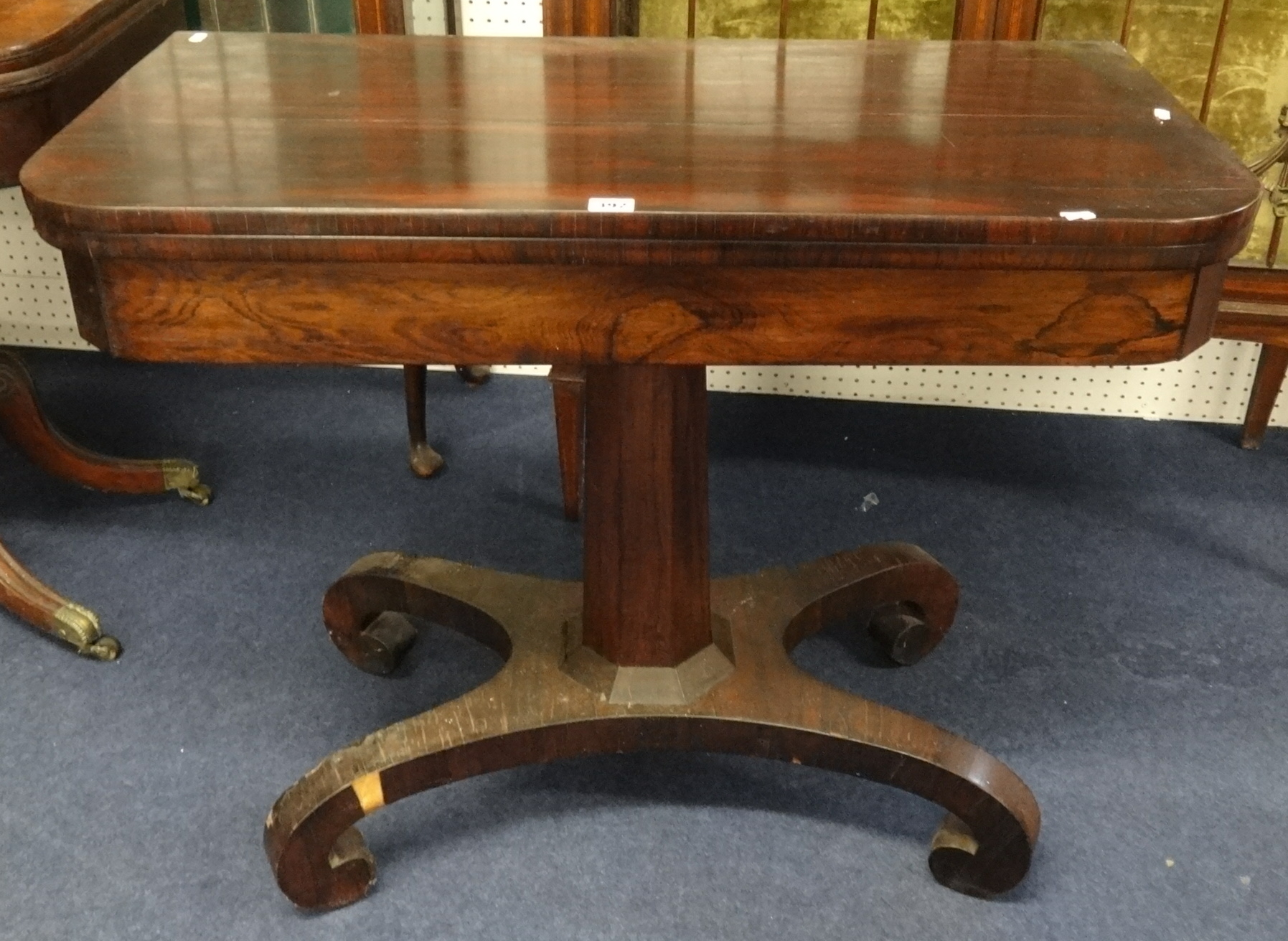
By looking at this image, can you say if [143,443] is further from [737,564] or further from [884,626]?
[884,626]

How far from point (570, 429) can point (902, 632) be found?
1.98 ft

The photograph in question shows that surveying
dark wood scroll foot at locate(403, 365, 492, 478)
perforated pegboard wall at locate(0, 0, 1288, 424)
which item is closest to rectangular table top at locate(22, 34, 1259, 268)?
dark wood scroll foot at locate(403, 365, 492, 478)

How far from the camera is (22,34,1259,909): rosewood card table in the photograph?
3.64 ft

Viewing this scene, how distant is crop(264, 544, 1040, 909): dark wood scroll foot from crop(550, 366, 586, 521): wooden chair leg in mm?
396

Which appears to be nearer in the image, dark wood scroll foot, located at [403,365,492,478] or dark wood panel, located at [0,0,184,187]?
dark wood panel, located at [0,0,184,187]

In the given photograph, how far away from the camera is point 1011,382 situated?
248 cm

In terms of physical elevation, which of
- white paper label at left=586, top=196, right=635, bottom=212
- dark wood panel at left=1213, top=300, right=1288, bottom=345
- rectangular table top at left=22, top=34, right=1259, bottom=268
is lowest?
dark wood panel at left=1213, top=300, right=1288, bottom=345

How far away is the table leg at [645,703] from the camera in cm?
147

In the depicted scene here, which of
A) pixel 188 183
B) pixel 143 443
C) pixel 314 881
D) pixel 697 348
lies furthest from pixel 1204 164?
pixel 143 443

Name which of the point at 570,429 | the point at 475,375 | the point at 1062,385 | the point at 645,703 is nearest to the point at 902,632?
the point at 645,703

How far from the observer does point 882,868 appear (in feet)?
5.13

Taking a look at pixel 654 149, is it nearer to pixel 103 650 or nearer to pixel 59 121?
pixel 59 121

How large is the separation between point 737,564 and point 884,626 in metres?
0.30

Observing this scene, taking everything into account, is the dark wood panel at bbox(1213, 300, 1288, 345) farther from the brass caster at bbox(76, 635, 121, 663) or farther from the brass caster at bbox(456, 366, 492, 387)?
the brass caster at bbox(76, 635, 121, 663)
